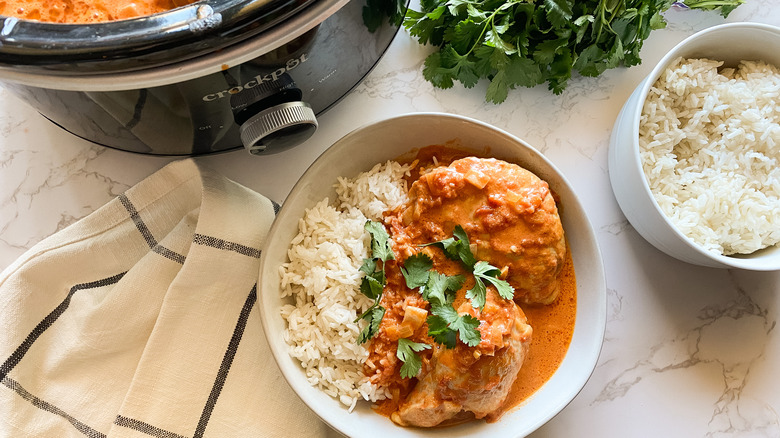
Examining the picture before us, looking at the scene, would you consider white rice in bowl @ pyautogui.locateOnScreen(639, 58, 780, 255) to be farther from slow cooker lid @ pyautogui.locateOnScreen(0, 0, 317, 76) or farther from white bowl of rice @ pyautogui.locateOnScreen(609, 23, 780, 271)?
slow cooker lid @ pyautogui.locateOnScreen(0, 0, 317, 76)

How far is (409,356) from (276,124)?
1.75 feet

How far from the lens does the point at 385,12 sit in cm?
122

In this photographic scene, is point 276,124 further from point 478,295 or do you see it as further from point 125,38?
point 478,295

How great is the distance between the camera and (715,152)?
1.52 metres

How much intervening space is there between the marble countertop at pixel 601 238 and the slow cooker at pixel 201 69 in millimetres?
234

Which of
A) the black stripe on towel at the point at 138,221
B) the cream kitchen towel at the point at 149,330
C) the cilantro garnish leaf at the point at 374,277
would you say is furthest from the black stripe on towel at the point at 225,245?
the cilantro garnish leaf at the point at 374,277

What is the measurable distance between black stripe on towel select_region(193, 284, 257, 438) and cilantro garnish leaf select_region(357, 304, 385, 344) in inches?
10.9

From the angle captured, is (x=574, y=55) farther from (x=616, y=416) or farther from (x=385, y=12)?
(x=616, y=416)

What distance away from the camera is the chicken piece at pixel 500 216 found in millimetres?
1358

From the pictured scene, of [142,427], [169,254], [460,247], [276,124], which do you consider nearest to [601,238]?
[460,247]

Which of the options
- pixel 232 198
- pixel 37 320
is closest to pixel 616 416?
pixel 232 198

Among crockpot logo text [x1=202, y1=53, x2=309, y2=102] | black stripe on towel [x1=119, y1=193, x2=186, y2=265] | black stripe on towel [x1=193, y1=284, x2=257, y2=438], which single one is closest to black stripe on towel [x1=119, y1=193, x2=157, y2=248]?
black stripe on towel [x1=119, y1=193, x2=186, y2=265]

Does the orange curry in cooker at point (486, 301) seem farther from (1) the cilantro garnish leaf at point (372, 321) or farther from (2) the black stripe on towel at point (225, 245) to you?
(2) the black stripe on towel at point (225, 245)

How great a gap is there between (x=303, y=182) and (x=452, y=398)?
55 cm
